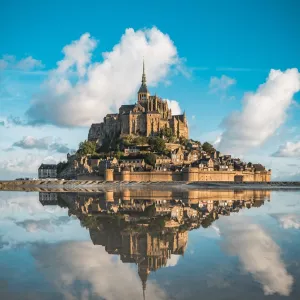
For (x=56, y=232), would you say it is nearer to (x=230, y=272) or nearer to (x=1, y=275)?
(x=1, y=275)

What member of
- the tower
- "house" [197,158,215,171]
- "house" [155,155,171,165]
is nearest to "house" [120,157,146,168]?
"house" [155,155,171,165]

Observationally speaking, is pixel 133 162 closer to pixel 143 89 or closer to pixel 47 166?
pixel 143 89

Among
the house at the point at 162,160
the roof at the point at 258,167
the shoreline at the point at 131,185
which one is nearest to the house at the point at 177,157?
the house at the point at 162,160

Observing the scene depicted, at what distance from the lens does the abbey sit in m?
97.4

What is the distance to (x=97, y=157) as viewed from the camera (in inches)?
3563

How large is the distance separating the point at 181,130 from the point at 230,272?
9263cm

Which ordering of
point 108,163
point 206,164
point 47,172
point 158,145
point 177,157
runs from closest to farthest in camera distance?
1. point 206,164
2. point 108,163
3. point 177,157
4. point 158,145
5. point 47,172

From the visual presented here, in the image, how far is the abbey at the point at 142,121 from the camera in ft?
319

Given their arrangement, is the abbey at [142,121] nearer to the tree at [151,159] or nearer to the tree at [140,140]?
the tree at [140,140]

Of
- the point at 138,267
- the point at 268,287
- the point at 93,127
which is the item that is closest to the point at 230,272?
the point at 268,287

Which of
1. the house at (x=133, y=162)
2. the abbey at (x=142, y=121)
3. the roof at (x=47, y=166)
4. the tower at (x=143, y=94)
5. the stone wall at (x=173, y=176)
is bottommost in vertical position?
the stone wall at (x=173, y=176)

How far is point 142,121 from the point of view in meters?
97.6

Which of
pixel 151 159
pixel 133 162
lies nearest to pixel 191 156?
pixel 151 159

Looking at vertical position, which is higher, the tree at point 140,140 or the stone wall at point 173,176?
the tree at point 140,140
